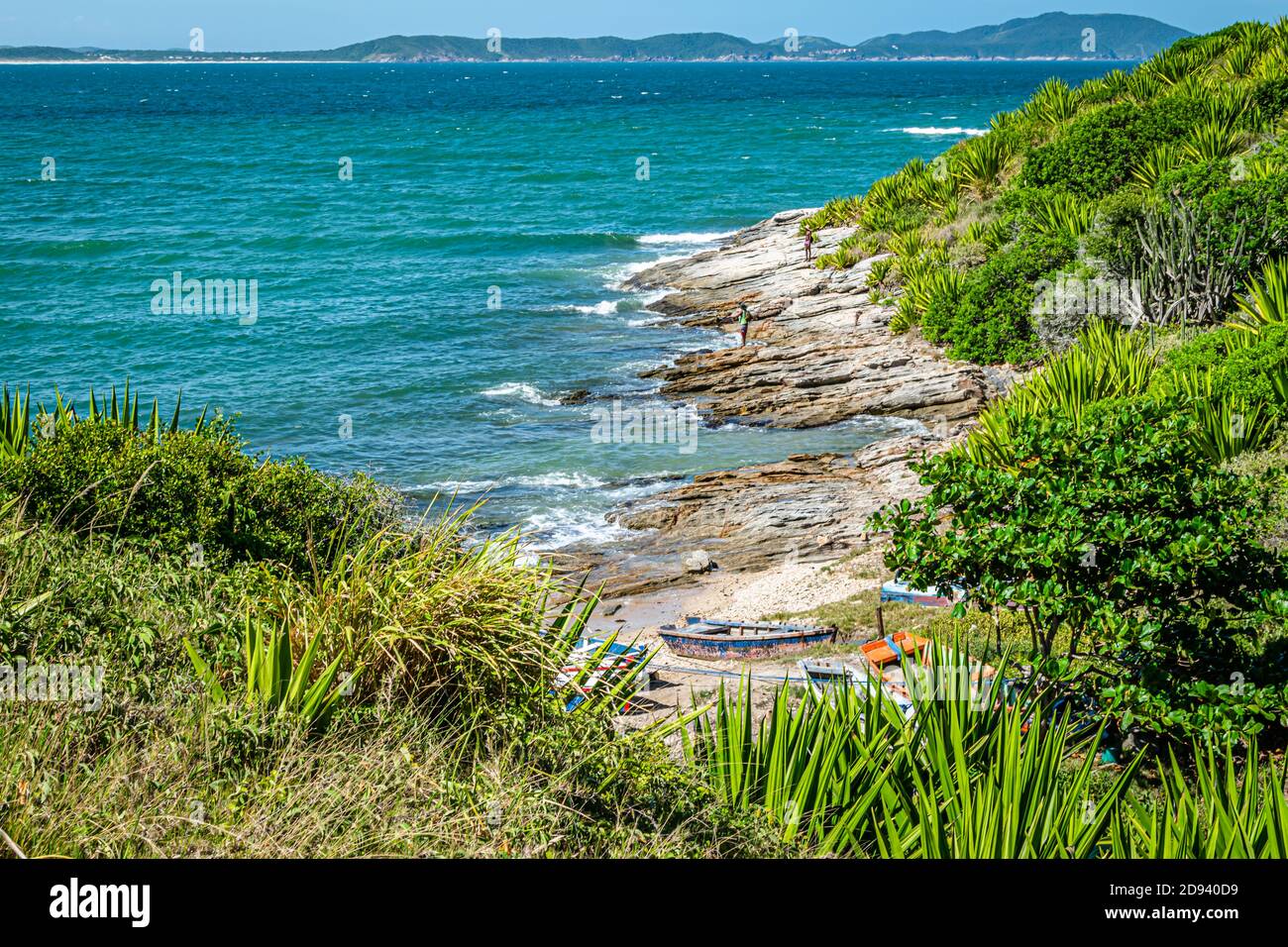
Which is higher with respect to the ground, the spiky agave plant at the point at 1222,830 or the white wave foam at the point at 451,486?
the spiky agave plant at the point at 1222,830

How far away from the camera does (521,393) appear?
28.8 meters

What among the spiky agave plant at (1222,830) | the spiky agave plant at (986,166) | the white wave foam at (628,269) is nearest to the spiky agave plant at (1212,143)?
the spiky agave plant at (986,166)

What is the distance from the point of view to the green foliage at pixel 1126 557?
309 inches

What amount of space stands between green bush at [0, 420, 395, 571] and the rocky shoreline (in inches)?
261

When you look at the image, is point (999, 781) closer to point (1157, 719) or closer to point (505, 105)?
point (1157, 719)

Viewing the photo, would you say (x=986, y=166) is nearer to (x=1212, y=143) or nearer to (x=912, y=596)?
(x=1212, y=143)

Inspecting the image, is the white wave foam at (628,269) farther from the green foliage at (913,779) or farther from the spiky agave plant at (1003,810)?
the spiky agave plant at (1003,810)

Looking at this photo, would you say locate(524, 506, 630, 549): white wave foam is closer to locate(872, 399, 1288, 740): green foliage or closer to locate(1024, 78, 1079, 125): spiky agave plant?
locate(872, 399, 1288, 740): green foliage

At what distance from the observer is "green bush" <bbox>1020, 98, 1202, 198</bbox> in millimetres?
26266

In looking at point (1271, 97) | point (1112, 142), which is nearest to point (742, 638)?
point (1112, 142)

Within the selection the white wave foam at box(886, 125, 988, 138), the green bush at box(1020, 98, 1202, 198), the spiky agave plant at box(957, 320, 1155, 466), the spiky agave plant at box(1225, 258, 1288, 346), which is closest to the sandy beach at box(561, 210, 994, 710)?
the spiky agave plant at box(957, 320, 1155, 466)

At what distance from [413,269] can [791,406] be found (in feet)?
84.0

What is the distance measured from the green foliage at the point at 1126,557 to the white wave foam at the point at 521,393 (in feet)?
65.4
